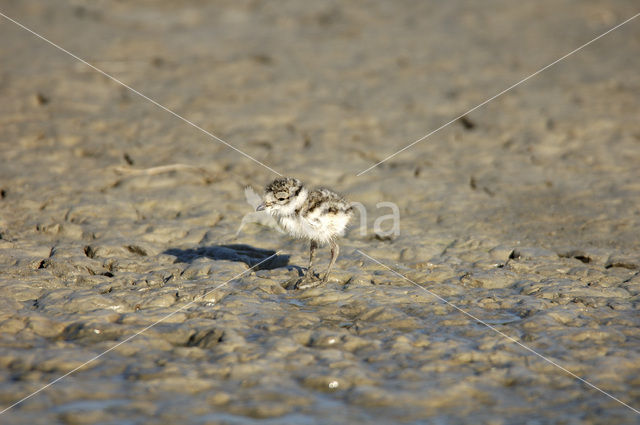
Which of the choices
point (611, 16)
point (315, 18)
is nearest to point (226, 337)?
point (315, 18)

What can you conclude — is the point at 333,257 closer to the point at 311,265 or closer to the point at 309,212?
the point at 311,265

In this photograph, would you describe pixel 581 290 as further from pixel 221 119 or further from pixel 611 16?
pixel 611 16

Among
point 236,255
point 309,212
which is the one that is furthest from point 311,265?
point 236,255

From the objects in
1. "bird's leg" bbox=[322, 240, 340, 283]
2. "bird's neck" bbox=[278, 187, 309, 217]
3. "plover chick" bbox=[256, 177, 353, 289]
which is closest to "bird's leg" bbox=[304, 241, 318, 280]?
"plover chick" bbox=[256, 177, 353, 289]

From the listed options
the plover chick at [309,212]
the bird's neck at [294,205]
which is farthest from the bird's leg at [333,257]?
the bird's neck at [294,205]

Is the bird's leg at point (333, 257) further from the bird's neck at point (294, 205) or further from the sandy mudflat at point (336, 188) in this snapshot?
the bird's neck at point (294, 205)

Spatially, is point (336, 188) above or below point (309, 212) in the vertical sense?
above
